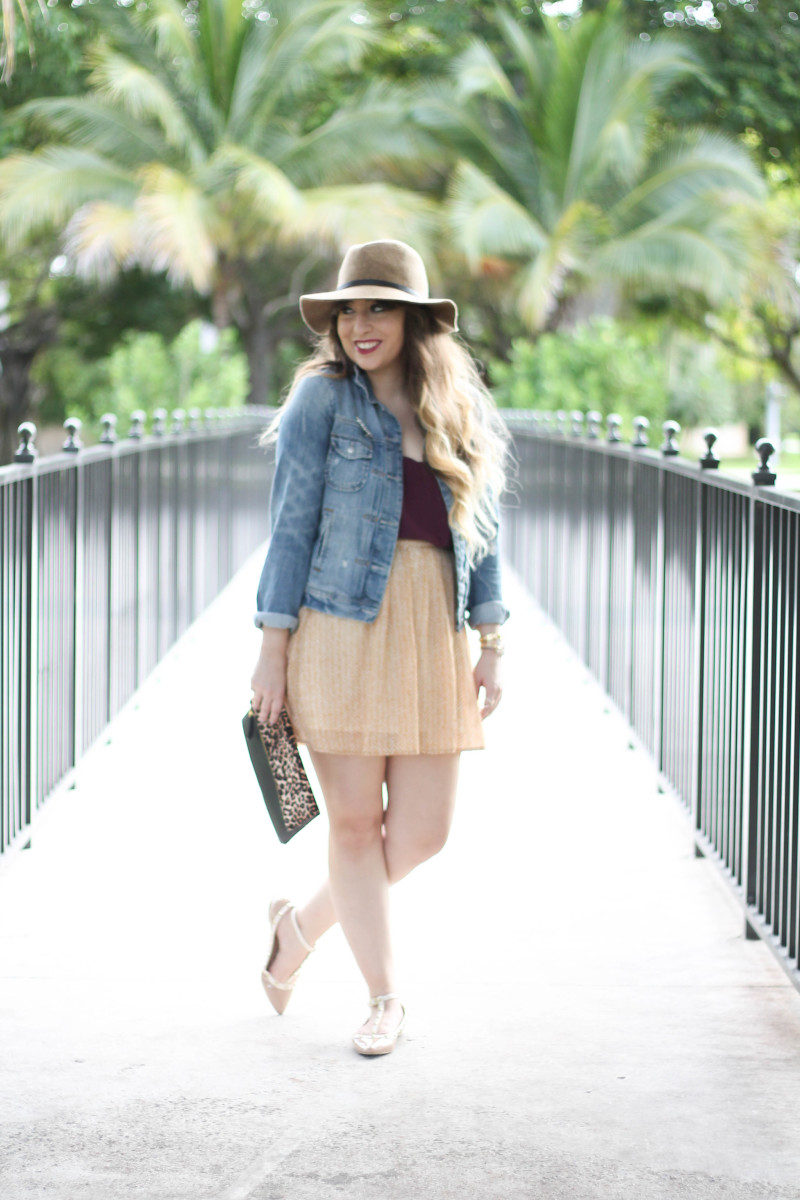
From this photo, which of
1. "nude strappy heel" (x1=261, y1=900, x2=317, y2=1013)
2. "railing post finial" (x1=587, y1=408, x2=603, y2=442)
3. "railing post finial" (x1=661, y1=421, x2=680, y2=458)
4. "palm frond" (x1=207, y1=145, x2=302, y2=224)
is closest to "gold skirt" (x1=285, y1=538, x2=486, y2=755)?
"nude strappy heel" (x1=261, y1=900, x2=317, y2=1013)

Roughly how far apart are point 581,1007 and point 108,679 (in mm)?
3540

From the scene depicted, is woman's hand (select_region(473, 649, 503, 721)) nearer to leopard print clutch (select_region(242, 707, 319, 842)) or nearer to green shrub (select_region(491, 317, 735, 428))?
leopard print clutch (select_region(242, 707, 319, 842))

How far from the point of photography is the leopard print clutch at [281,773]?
356 centimetres

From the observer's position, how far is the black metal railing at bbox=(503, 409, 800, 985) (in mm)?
4000

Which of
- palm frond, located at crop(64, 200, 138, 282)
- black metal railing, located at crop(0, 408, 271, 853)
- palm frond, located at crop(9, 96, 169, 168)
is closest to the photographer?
black metal railing, located at crop(0, 408, 271, 853)

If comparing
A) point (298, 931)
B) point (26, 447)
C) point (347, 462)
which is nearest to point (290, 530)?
point (347, 462)

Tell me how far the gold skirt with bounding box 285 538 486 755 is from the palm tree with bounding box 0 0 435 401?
18401 millimetres

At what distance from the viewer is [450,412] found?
3615 mm

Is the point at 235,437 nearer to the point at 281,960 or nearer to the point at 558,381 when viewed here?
the point at 558,381

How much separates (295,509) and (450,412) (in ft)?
1.45

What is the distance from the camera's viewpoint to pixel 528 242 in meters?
23.7

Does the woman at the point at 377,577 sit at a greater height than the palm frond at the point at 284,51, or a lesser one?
lesser

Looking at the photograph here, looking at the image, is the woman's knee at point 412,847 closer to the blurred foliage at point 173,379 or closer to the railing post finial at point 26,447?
the railing post finial at point 26,447

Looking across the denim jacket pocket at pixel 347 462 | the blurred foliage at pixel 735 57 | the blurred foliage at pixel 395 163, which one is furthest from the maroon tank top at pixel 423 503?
the blurred foliage at pixel 735 57
